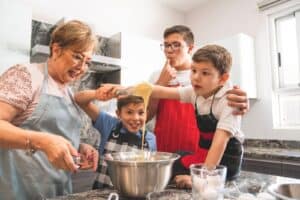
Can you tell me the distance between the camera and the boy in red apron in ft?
3.04

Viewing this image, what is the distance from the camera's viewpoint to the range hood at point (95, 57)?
1.78 metres

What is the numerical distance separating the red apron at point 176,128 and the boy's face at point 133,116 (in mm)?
119

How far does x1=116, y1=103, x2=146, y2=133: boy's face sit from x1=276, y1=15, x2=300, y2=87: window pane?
191 centimetres

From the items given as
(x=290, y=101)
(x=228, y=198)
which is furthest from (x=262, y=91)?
(x=228, y=198)

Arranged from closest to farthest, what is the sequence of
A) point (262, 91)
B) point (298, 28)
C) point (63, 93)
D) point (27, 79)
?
point (27, 79)
point (63, 93)
point (298, 28)
point (262, 91)

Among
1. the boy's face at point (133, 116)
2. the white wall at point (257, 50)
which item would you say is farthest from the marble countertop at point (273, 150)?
the boy's face at point (133, 116)

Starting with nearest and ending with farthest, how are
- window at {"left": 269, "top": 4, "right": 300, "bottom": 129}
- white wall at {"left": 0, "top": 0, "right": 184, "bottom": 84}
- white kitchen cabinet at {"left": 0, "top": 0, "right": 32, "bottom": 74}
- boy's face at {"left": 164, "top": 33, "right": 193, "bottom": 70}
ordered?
boy's face at {"left": 164, "top": 33, "right": 193, "bottom": 70} < white kitchen cabinet at {"left": 0, "top": 0, "right": 32, "bottom": 74} < white wall at {"left": 0, "top": 0, "right": 184, "bottom": 84} < window at {"left": 269, "top": 4, "right": 300, "bottom": 129}

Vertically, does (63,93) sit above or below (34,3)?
below

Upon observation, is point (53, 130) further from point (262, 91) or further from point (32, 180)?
point (262, 91)

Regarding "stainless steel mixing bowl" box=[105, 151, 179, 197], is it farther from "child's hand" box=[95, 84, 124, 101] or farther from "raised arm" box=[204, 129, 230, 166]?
"child's hand" box=[95, 84, 124, 101]

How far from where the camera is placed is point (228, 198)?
0.71 meters

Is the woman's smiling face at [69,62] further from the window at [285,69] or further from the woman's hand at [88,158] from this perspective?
the window at [285,69]

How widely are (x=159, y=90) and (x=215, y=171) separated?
1.58 feet

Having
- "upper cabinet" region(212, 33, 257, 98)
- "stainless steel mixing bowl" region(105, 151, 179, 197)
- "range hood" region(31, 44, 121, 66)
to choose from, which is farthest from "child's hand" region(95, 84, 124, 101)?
"upper cabinet" region(212, 33, 257, 98)
